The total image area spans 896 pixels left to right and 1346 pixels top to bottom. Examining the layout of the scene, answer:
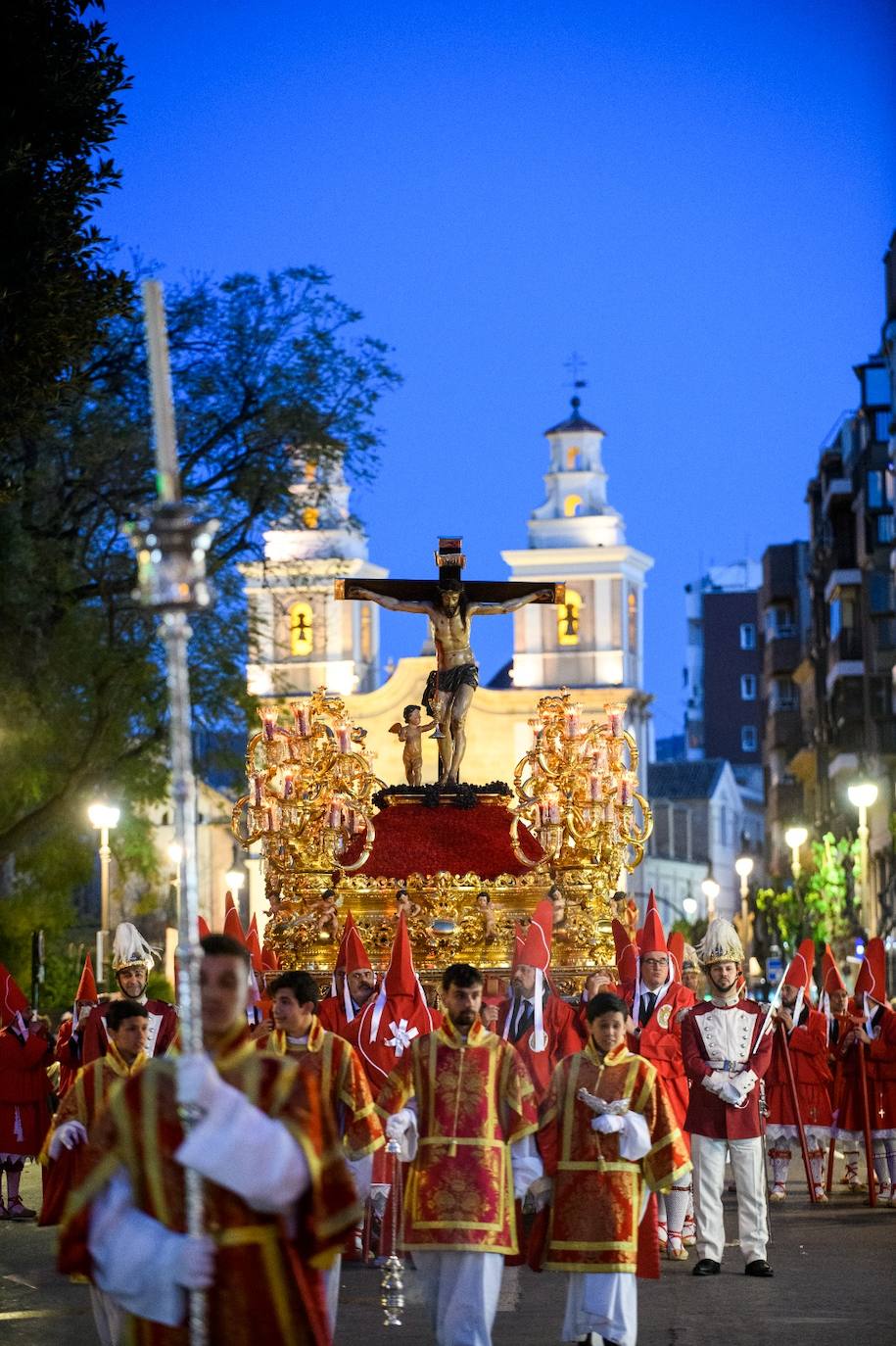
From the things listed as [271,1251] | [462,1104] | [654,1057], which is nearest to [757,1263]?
[654,1057]

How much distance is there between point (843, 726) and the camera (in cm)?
6231

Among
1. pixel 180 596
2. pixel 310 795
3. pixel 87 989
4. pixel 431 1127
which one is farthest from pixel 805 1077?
pixel 180 596

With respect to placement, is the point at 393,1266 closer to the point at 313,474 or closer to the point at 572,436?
the point at 313,474

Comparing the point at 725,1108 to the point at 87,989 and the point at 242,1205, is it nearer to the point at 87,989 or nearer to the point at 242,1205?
the point at 87,989

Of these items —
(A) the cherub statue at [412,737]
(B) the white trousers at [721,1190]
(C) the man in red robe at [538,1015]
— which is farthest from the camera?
(A) the cherub statue at [412,737]

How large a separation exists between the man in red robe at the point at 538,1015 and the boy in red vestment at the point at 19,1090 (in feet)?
15.4

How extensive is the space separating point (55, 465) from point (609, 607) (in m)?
59.8

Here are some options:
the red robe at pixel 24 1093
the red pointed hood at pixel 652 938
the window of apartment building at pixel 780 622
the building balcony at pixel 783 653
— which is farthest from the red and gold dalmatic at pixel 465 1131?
the window of apartment building at pixel 780 622

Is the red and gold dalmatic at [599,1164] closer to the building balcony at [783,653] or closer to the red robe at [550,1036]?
the red robe at [550,1036]

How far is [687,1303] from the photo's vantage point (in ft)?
39.8

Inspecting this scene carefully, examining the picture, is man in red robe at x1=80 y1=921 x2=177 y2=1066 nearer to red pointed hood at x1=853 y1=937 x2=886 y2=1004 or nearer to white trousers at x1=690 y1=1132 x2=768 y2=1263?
white trousers at x1=690 y1=1132 x2=768 y2=1263

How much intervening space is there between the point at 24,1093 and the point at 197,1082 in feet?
40.7

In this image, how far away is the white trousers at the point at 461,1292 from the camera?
962cm

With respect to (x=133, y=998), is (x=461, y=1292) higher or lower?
lower
